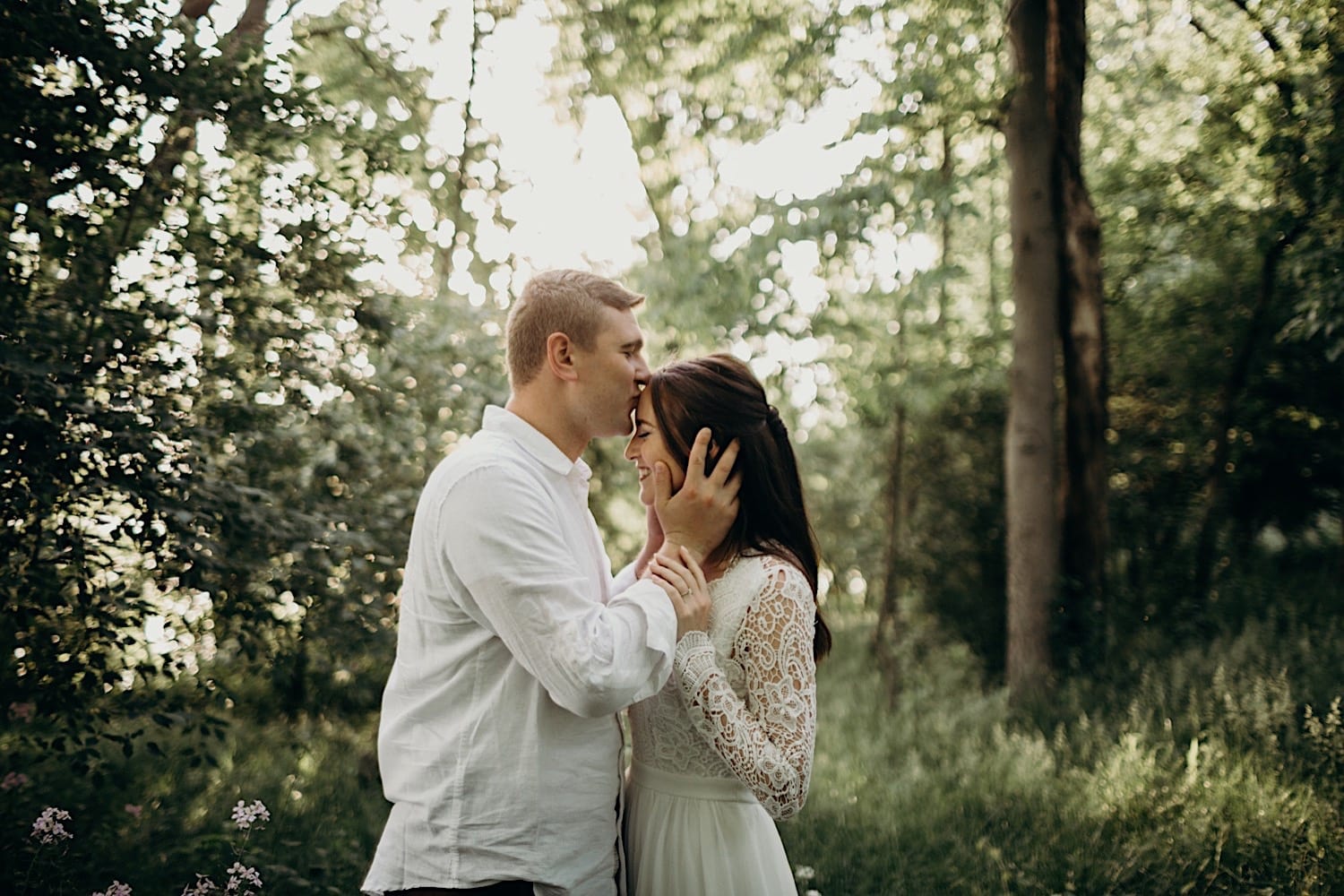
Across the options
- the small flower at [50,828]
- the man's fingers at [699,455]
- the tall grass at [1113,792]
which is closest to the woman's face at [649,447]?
the man's fingers at [699,455]

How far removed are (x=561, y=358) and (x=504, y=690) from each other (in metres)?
0.89

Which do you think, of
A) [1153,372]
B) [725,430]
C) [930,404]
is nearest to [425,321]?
[725,430]

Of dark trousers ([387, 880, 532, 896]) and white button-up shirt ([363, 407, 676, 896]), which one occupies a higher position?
white button-up shirt ([363, 407, 676, 896])

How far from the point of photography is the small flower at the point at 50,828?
3803 mm

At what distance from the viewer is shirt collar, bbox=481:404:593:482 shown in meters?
2.75

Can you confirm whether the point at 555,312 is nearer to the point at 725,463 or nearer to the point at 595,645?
the point at 725,463

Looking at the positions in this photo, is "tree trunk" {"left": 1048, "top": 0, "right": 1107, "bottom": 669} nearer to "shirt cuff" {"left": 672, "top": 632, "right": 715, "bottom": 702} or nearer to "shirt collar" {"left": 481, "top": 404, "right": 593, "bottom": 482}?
"shirt cuff" {"left": 672, "top": 632, "right": 715, "bottom": 702}

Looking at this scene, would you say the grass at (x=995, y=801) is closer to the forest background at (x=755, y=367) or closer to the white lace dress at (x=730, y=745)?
the forest background at (x=755, y=367)

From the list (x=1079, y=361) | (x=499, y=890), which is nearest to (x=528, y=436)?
(x=499, y=890)

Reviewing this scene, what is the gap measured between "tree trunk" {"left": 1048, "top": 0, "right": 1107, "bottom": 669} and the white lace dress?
6.20 meters

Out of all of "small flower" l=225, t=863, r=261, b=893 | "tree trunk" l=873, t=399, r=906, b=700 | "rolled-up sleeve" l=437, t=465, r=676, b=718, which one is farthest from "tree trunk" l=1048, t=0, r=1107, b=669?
"rolled-up sleeve" l=437, t=465, r=676, b=718

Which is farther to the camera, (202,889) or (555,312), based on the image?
(202,889)

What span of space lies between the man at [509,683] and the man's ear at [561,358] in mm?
181

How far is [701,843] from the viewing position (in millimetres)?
2766
